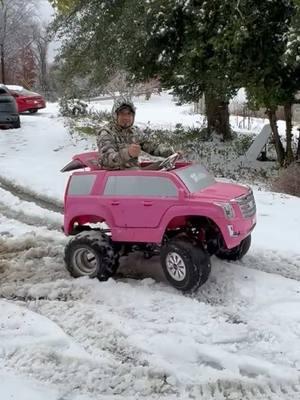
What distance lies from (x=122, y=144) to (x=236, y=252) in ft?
5.85

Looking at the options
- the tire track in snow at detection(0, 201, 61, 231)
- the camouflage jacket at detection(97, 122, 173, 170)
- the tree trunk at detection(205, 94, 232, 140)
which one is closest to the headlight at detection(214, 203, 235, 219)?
the camouflage jacket at detection(97, 122, 173, 170)

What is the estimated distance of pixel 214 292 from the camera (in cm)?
535

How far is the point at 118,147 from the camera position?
597 cm

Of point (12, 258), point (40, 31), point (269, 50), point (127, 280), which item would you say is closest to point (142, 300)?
point (127, 280)

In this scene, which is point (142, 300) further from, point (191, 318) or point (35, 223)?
point (35, 223)

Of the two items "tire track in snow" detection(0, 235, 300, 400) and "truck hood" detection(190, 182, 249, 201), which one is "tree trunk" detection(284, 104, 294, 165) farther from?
"tire track in snow" detection(0, 235, 300, 400)

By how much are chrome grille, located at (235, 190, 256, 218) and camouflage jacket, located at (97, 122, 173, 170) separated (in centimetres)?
114

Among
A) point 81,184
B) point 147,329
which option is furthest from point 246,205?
point 81,184

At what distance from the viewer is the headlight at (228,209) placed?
16.8ft

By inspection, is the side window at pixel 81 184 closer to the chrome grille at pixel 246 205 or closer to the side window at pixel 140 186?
the side window at pixel 140 186

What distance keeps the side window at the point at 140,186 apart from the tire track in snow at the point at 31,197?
3346mm

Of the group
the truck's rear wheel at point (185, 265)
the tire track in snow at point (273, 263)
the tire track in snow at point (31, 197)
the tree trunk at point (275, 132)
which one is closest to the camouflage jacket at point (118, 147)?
the truck's rear wheel at point (185, 265)

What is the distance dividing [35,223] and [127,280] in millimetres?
2935

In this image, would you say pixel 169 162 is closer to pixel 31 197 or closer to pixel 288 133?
Answer: pixel 31 197
